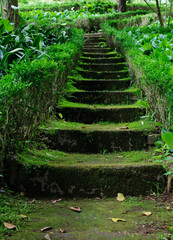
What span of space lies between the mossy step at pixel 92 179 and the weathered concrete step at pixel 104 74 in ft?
11.5

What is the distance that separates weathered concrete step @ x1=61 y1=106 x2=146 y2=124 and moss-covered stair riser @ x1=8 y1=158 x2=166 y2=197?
154 centimetres

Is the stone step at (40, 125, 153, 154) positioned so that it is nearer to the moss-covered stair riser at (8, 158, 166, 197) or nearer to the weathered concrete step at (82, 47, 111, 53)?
the moss-covered stair riser at (8, 158, 166, 197)

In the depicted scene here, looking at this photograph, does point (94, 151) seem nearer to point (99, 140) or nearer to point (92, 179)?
point (99, 140)

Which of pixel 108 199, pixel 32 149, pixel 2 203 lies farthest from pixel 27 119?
pixel 108 199

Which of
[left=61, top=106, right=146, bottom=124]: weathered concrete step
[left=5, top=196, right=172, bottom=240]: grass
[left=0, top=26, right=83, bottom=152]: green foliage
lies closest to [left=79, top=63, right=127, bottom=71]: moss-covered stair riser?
[left=61, top=106, right=146, bottom=124]: weathered concrete step

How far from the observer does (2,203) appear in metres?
2.21

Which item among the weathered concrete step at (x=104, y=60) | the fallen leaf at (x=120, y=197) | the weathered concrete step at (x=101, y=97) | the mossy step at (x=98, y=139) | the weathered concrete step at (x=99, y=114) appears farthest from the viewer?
the weathered concrete step at (x=104, y=60)

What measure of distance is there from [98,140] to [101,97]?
57.1 inches

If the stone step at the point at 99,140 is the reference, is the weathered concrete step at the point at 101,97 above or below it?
above

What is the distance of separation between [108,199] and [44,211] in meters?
0.66

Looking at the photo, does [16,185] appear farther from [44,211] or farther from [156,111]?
[156,111]

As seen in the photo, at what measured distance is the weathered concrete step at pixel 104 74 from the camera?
5953 mm

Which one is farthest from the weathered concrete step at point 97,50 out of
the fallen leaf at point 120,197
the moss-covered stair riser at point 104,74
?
the fallen leaf at point 120,197

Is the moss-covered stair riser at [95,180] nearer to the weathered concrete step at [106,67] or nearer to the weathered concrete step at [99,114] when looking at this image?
the weathered concrete step at [99,114]
